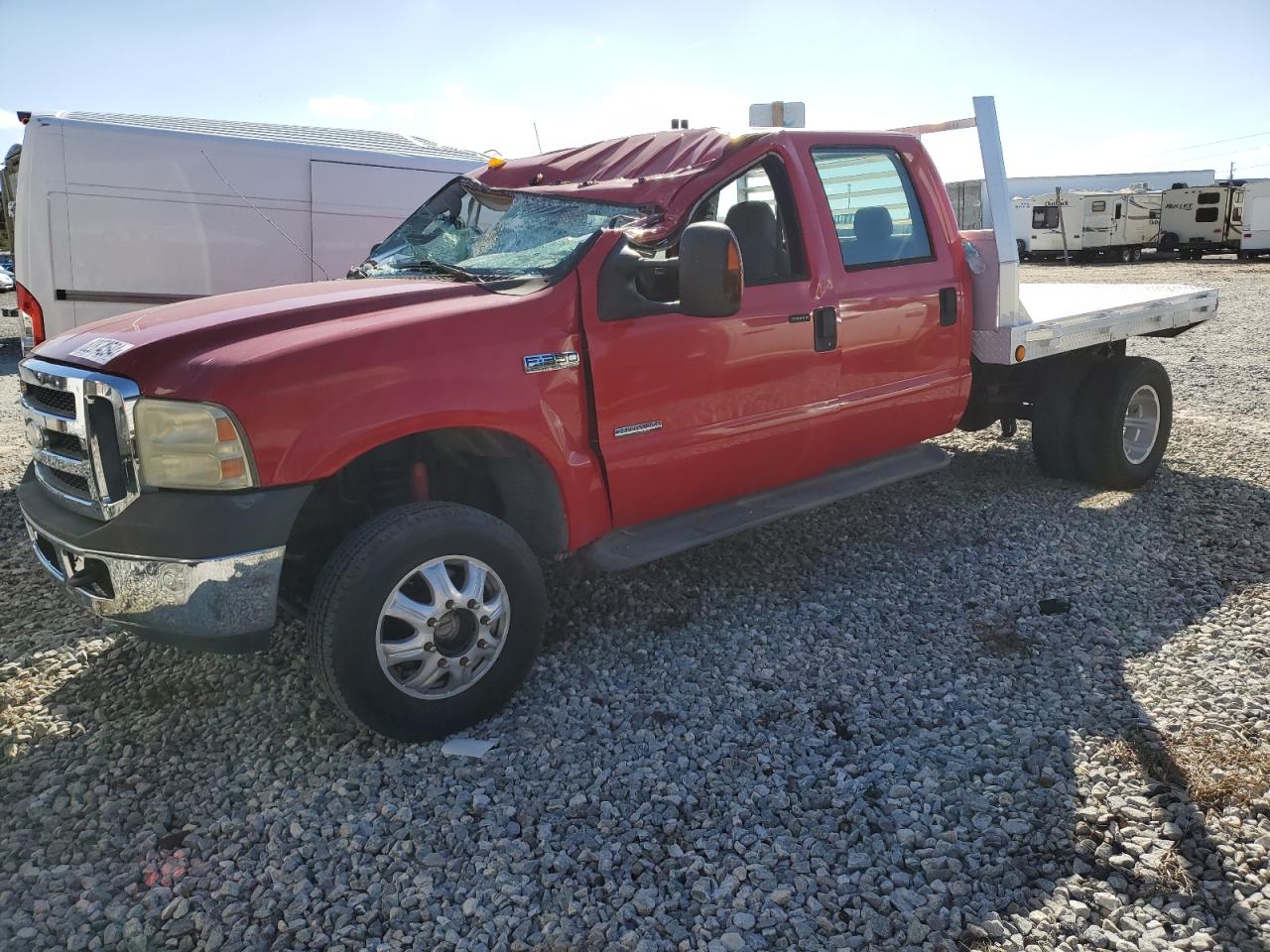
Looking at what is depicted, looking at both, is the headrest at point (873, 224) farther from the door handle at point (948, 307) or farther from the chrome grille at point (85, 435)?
the chrome grille at point (85, 435)

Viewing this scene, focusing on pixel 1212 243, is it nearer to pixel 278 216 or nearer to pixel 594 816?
pixel 278 216

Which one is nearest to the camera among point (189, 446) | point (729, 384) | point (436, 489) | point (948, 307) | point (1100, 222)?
point (189, 446)

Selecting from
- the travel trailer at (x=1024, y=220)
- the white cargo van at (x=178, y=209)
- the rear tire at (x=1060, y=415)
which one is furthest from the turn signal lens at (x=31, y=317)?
the travel trailer at (x=1024, y=220)

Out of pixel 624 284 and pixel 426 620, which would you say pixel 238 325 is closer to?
pixel 426 620

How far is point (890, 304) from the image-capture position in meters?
4.56

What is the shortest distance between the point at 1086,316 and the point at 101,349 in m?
4.90

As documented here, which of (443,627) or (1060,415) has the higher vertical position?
(1060,415)

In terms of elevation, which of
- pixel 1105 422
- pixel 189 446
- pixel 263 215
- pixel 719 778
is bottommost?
pixel 719 778

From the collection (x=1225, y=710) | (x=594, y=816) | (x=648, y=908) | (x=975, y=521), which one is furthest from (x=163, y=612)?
(x=975, y=521)

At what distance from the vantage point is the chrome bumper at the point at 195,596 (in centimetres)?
288

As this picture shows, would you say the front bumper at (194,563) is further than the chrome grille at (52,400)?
No

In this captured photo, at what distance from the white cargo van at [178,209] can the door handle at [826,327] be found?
16.7ft

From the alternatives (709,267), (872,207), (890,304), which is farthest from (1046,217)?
(709,267)

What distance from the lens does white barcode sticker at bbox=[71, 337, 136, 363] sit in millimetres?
2990
